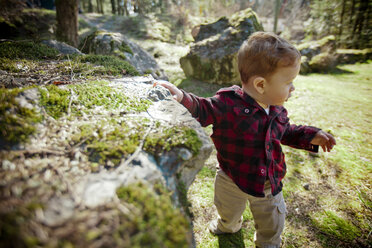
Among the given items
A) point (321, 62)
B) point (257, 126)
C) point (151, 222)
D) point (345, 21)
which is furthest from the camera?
point (345, 21)

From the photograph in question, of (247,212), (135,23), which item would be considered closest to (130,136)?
(247,212)

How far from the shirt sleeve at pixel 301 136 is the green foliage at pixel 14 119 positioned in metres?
2.35

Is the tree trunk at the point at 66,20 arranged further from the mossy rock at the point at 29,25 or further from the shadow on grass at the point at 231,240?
the shadow on grass at the point at 231,240

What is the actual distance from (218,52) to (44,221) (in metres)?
6.76

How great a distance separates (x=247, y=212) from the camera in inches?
101

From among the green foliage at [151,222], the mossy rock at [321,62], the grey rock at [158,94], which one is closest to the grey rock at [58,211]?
the green foliage at [151,222]

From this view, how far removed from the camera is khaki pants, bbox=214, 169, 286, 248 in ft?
6.19

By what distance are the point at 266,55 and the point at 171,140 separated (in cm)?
125

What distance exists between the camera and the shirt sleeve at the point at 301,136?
6.66 ft

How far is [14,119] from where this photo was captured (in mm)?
960

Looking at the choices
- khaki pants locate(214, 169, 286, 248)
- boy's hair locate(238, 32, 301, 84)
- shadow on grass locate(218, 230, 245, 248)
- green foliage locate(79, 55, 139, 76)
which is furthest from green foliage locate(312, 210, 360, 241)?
green foliage locate(79, 55, 139, 76)

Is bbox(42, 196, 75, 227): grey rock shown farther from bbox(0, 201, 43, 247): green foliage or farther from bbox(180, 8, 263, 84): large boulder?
bbox(180, 8, 263, 84): large boulder

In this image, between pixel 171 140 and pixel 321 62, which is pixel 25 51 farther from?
pixel 321 62

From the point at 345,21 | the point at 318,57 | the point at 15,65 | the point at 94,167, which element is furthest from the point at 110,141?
the point at 345,21
